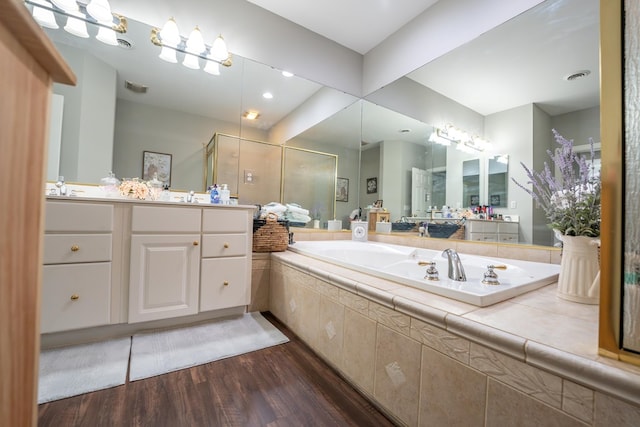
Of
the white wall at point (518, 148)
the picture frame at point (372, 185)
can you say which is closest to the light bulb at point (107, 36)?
the picture frame at point (372, 185)

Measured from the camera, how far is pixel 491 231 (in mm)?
1880

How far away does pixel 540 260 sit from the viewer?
1.61m

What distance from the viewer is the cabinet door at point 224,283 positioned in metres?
1.81

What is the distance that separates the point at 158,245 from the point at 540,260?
2340 mm

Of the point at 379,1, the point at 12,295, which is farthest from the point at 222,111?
the point at 12,295

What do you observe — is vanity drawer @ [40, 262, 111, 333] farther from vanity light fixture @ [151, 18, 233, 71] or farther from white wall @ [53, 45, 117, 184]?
vanity light fixture @ [151, 18, 233, 71]

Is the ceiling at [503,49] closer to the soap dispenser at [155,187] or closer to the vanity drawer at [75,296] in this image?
the soap dispenser at [155,187]

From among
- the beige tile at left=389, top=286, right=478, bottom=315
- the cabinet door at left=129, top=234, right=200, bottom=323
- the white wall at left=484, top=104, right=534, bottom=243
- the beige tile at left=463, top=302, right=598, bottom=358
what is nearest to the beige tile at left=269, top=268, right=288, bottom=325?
the cabinet door at left=129, top=234, right=200, bottom=323

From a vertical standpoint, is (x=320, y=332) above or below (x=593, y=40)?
below

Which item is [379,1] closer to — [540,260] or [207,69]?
[207,69]

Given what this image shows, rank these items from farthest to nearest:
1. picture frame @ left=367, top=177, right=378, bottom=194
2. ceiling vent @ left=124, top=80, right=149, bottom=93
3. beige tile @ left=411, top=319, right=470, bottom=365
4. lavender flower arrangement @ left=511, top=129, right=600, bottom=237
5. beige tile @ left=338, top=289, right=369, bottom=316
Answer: picture frame @ left=367, top=177, right=378, bottom=194
ceiling vent @ left=124, top=80, right=149, bottom=93
beige tile @ left=338, top=289, right=369, bottom=316
lavender flower arrangement @ left=511, top=129, right=600, bottom=237
beige tile @ left=411, top=319, right=470, bottom=365

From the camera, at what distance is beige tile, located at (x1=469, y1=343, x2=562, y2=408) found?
620mm

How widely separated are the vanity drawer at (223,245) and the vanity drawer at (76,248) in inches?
20.7

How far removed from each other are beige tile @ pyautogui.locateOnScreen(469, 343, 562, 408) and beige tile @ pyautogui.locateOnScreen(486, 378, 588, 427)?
0.6 inches
